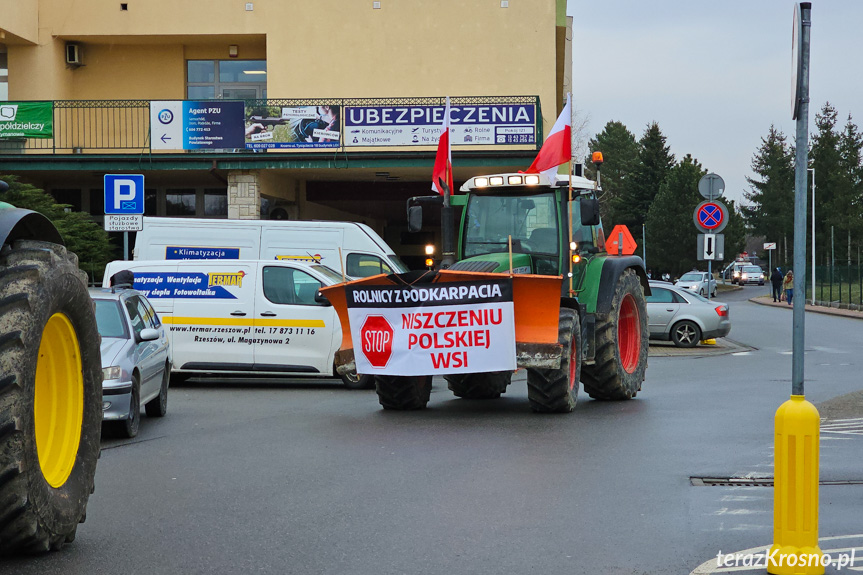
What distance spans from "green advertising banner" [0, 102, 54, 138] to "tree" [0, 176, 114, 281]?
6.55ft

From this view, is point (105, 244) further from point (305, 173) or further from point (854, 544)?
point (854, 544)

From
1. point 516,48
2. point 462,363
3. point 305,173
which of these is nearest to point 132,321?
point 462,363

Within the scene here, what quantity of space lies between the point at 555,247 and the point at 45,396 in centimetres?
788

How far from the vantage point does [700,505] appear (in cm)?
714

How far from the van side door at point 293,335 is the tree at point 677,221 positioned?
73443 mm

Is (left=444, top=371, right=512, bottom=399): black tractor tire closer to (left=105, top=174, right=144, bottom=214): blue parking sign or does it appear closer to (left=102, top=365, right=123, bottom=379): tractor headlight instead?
(left=102, top=365, right=123, bottom=379): tractor headlight

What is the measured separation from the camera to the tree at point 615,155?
124 metres

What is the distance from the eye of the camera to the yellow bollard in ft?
17.2

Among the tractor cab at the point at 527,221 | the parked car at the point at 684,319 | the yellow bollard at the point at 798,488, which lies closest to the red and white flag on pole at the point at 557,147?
the tractor cab at the point at 527,221

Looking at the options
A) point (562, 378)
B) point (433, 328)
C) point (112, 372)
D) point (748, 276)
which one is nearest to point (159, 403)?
point (112, 372)

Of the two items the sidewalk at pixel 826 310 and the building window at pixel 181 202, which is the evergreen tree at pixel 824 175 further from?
the building window at pixel 181 202

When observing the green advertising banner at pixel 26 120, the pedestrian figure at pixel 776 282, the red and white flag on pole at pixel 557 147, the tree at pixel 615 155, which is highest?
the tree at pixel 615 155

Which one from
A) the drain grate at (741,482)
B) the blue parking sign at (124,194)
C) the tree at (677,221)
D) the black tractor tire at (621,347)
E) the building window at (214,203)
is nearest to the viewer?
the drain grate at (741,482)

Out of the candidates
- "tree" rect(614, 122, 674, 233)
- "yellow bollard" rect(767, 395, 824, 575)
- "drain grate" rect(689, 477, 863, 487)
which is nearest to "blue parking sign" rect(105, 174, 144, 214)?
"drain grate" rect(689, 477, 863, 487)
